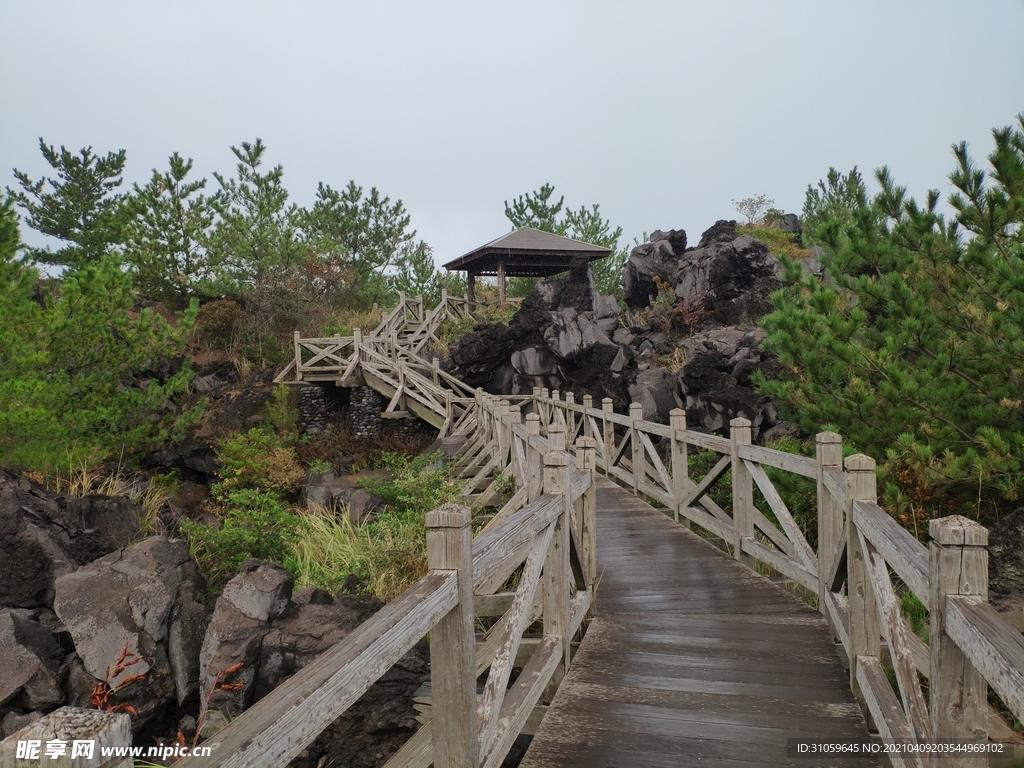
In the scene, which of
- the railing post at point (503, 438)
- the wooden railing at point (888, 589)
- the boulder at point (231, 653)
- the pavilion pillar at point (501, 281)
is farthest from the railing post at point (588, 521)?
the pavilion pillar at point (501, 281)

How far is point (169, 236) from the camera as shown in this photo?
82.9 ft

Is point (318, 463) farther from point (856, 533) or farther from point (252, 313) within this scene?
point (856, 533)

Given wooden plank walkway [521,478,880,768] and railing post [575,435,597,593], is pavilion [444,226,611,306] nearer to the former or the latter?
railing post [575,435,597,593]

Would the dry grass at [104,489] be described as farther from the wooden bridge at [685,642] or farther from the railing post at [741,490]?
the railing post at [741,490]

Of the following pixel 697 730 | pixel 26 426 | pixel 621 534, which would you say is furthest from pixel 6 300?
pixel 697 730

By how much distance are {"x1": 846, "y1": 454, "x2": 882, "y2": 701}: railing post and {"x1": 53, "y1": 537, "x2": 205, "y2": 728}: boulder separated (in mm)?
5213

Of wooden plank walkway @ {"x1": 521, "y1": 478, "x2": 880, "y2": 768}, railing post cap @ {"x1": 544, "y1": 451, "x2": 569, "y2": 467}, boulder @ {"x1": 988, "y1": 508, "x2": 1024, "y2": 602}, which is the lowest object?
wooden plank walkway @ {"x1": 521, "y1": 478, "x2": 880, "y2": 768}

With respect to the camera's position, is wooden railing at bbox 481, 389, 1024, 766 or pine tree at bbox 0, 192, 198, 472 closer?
wooden railing at bbox 481, 389, 1024, 766

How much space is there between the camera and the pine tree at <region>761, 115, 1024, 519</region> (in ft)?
18.9

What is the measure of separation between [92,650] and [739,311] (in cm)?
1680

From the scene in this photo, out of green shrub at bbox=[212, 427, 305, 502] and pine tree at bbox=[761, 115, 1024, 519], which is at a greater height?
pine tree at bbox=[761, 115, 1024, 519]

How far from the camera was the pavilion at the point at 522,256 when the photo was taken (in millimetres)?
24484

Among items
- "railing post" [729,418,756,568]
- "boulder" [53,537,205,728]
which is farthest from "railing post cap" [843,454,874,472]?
"boulder" [53,537,205,728]

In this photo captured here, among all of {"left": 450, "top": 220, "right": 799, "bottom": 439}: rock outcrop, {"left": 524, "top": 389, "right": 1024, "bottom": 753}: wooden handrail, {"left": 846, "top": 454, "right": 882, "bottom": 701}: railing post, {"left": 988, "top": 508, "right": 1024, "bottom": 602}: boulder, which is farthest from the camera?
{"left": 450, "top": 220, "right": 799, "bottom": 439}: rock outcrop
